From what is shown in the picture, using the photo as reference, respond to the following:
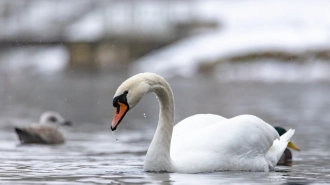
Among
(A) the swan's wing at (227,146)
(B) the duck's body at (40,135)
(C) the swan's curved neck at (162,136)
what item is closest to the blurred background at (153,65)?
(B) the duck's body at (40,135)

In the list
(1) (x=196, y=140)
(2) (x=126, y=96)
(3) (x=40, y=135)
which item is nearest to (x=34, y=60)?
(3) (x=40, y=135)

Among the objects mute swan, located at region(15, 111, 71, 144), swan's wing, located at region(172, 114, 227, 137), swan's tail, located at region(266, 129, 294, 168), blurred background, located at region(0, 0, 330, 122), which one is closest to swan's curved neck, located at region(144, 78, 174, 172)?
swan's wing, located at region(172, 114, 227, 137)

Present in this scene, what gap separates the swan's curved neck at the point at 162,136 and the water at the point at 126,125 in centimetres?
15

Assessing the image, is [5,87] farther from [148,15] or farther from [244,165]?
[244,165]

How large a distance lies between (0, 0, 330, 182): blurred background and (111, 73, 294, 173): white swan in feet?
1.59

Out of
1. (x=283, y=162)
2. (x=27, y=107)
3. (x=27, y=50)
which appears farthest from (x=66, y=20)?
(x=283, y=162)

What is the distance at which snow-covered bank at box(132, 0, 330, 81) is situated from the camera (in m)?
38.6

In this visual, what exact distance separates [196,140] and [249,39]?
101 ft

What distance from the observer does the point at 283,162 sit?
11.6 m

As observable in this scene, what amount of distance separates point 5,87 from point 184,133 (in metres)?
24.0

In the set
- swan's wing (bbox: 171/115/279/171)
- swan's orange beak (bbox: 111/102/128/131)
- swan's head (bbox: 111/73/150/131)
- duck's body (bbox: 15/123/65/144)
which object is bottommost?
swan's wing (bbox: 171/115/279/171)

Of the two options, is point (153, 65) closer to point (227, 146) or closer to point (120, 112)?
point (227, 146)

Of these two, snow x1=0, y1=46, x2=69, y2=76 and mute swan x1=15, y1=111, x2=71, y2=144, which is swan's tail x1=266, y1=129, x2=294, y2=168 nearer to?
mute swan x1=15, y1=111, x2=71, y2=144

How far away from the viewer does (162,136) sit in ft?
31.6
